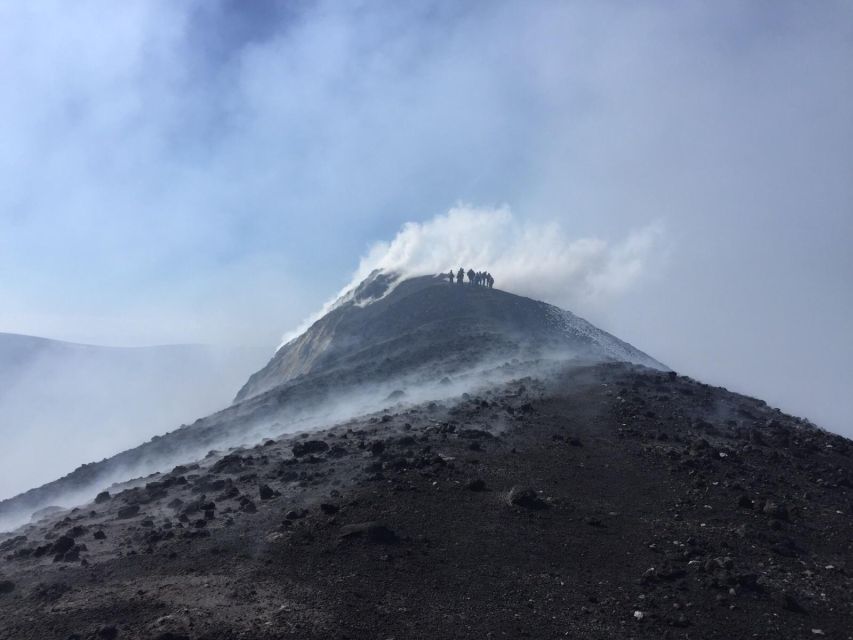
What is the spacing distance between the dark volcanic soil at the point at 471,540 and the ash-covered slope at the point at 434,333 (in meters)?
16.4

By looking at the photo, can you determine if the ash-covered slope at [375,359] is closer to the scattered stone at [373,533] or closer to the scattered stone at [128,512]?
the scattered stone at [128,512]

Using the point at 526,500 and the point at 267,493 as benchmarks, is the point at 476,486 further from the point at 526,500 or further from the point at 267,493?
the point at 267,493

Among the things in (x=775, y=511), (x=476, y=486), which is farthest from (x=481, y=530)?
(x=775, y=511)

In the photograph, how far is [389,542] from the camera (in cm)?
1822

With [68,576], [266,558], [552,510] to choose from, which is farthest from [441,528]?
[68,576]

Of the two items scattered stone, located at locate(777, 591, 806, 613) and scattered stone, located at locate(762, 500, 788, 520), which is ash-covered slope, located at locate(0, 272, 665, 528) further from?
scattered stone, located at locate(777, 591, 806, 613)

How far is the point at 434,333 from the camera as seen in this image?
48.7 meters

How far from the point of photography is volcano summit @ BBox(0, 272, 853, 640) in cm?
1509

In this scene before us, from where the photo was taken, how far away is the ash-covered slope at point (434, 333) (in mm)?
45594

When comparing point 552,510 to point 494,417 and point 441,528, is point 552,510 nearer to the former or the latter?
point 441,528

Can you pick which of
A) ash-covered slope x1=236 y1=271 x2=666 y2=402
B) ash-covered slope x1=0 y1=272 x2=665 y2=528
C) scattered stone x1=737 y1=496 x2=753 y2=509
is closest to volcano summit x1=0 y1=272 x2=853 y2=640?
scattered stone x1=737 y1=496 x2=753 y2=509

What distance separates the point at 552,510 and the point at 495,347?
2520 centimetres

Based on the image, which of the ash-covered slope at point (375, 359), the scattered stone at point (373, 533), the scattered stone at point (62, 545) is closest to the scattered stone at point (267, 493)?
the scattered stone at point (373, 533)

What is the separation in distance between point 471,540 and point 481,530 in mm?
670
